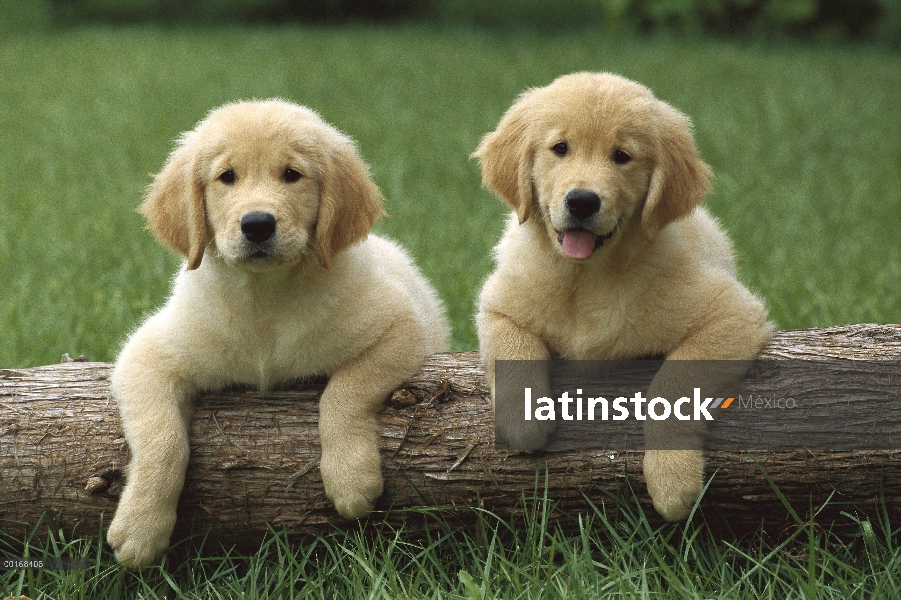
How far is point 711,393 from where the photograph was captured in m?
3.67

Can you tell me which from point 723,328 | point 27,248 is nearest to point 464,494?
point 723,328

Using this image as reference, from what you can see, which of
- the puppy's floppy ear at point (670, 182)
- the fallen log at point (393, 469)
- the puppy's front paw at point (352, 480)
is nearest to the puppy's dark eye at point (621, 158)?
the puppy's floppy ear at point (670, 182)

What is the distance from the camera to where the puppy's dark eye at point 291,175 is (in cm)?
379

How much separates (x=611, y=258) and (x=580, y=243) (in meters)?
0.25

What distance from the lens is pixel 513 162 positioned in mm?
3922

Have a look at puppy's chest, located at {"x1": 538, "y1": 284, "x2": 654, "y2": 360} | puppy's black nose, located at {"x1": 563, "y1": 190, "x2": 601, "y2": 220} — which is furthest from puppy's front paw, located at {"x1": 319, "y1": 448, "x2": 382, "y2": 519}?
puppy's black nose, located at {"x1": 563, "y1": 190, "x2": 601, "y2": 220}

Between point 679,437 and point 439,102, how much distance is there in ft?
35.2

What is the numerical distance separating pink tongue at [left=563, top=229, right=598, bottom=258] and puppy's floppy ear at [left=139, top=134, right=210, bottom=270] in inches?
54.8

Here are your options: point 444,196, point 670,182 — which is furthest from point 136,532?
point 444,196

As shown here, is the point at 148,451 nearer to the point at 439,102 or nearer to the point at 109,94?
the point at 439,102

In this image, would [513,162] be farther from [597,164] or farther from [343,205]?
[343,205]

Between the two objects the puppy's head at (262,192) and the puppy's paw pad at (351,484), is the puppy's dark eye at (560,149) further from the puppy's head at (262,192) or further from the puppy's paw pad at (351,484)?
the puppy's paw pad at (351,484)

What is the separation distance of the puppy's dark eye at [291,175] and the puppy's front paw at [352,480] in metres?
1.03

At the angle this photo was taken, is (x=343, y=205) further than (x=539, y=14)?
No
